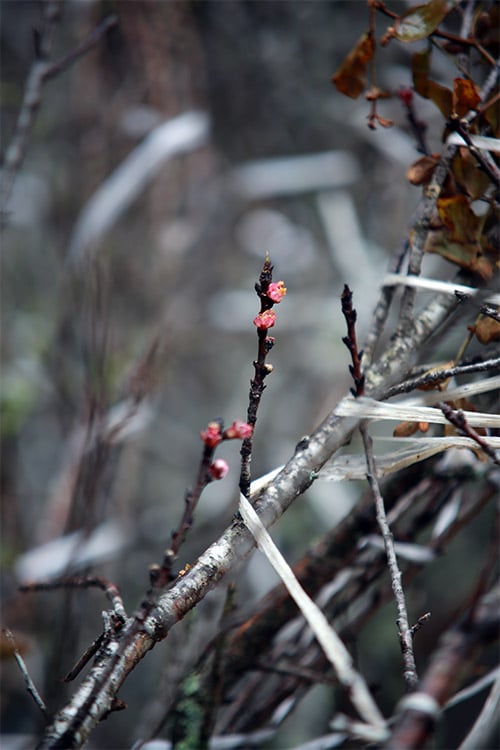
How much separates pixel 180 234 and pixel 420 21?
4.99ft

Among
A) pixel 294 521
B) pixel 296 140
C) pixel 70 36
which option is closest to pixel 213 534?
pixel 294 521

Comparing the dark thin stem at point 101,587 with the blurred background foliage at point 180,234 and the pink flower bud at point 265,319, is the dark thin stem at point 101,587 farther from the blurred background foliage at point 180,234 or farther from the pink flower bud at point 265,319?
the blurred background foliage at point 180,234

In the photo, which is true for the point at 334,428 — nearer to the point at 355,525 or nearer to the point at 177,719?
the point at 355,525

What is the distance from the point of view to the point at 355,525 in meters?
0.64

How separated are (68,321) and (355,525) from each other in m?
1.17

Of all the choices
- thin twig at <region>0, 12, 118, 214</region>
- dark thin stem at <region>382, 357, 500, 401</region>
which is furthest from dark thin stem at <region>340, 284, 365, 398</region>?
thin twig at <region>0, 12, 118, 214</region>

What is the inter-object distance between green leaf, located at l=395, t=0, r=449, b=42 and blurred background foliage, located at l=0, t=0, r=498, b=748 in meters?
1.05

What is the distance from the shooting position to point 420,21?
0.58m

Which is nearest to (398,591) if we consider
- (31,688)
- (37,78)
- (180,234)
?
(31,688)

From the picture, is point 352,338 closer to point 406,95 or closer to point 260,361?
point 260,361

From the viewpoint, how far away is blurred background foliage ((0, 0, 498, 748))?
166 cm

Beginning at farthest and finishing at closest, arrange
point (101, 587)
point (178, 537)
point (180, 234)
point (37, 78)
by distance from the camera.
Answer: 1. point (180, 234)
2. point (37, 78)
3. point (101, 587)
4. point (178, 537)

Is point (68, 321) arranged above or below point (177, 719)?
above

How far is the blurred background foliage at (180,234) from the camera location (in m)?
1.66
